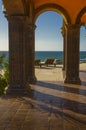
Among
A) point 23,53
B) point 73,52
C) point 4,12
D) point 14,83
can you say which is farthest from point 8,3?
point 73,52

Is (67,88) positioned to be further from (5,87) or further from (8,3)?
(8,3)

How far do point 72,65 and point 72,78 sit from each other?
650mm

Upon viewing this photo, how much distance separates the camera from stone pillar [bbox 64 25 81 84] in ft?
53.0

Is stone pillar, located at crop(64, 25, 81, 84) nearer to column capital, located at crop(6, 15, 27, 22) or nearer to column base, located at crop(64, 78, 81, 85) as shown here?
column base, located at crop(64, 78, 81, 85)

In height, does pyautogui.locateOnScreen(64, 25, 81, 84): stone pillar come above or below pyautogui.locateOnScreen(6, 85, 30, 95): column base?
above

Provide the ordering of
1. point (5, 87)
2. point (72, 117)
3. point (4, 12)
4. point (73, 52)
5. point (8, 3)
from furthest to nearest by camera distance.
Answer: point (73, 52) → point (5, 87) → point (4, 12) → point (8, 3) → point (72, 117)

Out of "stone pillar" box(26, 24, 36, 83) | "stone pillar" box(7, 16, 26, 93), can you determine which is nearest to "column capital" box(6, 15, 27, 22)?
"stone pillar" box(7, 16, 26, 93)

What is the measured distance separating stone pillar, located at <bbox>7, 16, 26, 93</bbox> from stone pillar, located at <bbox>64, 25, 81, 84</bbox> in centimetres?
406

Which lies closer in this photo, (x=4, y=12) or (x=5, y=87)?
(x=4, y=12)

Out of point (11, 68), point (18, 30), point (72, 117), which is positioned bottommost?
point (72, 117)

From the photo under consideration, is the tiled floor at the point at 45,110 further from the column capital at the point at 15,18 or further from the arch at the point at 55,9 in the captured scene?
the arch at the point at 55,9

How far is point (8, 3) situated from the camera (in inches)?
432

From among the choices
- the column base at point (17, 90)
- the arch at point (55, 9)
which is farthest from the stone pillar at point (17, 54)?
the arch at point (55, 9)

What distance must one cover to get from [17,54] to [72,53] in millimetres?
4346
